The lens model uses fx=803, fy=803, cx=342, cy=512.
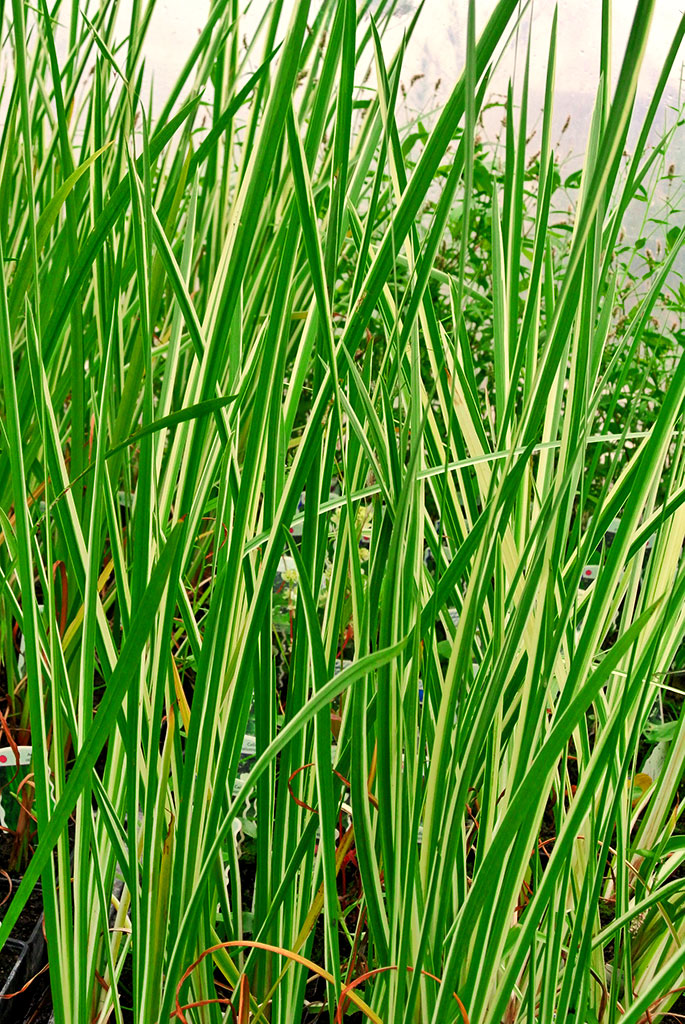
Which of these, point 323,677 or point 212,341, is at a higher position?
point 212,341

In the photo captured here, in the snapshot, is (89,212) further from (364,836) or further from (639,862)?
(639,862)

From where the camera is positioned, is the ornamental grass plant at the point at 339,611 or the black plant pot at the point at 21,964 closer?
the ornamental grass plant at the point at 339,611

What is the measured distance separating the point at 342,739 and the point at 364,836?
0.08m

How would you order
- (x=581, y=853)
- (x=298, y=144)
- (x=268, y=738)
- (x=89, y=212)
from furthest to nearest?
1. (x=89, y=212)
2. (x=581, y=853)
3. (x=268, y=738)
4. (x=298, y=144)

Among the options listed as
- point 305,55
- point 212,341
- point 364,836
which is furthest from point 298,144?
point 364,836

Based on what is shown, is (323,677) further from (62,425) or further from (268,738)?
(62,425)

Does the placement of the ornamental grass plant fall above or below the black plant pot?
above

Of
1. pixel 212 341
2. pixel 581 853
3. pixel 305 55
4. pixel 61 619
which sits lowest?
pixel 581 853

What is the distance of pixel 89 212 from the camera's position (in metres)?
0.63

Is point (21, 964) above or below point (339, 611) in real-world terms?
below

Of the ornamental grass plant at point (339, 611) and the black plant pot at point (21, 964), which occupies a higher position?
the ornamental grass plant at point (339, 611)

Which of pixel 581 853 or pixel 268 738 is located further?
pixel 581 853

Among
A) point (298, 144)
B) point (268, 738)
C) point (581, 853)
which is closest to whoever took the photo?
point (298, 144)

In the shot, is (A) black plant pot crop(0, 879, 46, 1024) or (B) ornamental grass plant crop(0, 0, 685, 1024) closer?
(B) ornamental grass plant crop(0, 0, 685, 1024)
